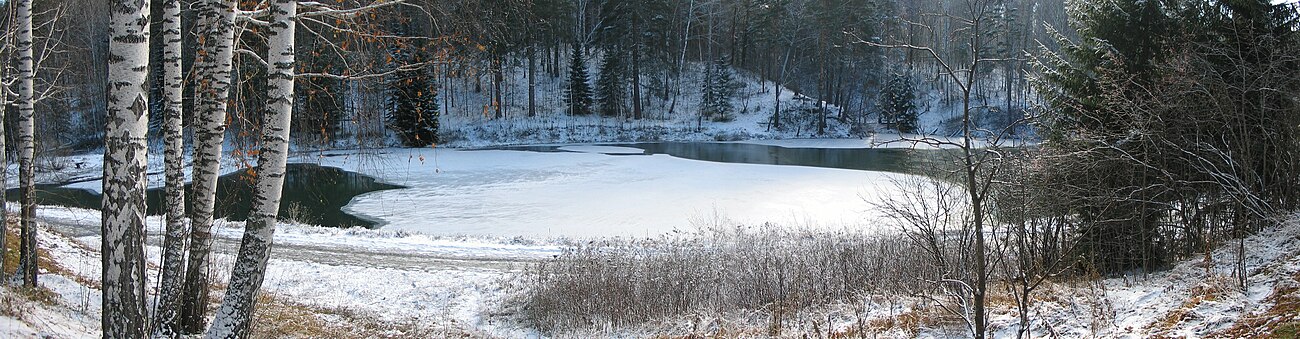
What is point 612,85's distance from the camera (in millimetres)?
46781

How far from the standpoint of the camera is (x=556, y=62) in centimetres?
5044

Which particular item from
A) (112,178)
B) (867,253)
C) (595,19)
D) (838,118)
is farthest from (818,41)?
(112,178)

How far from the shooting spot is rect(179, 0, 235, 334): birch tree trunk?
544 cm

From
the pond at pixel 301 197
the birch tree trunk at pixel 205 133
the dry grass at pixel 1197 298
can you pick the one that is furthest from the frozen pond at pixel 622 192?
the dry grass at pixel 1197 298

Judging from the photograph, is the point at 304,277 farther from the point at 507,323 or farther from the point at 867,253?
the point at 867,253

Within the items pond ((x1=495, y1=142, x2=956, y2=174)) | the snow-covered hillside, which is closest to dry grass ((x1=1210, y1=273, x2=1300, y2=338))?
pond ((x1=495, y1=142, x2=956, y2=174))

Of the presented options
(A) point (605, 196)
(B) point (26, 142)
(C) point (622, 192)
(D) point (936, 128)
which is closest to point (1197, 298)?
(D) point (936, 128)

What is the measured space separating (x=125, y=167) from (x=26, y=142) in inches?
197

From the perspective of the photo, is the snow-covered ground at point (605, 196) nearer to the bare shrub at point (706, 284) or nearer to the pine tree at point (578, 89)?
the bare shrub at point (706, 284)

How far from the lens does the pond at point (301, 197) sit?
17656 millimetres

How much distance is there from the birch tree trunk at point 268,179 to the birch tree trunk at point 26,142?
3549mm

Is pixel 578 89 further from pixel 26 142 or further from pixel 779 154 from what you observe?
pixel 26 142

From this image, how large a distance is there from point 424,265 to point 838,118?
40752 millimetres

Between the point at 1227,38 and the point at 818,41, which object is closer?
the point at 1227,38
